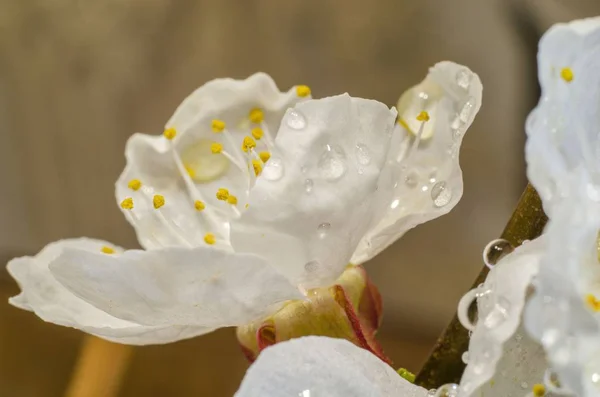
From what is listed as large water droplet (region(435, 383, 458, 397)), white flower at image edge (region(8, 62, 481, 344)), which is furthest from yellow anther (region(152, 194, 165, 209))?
large water droplet (region(435, 383, 458, 397))

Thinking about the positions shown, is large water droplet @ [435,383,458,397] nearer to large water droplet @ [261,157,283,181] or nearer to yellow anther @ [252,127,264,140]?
large water droplet @ [261,157,283,181]

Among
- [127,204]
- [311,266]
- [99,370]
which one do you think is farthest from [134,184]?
[99,370]

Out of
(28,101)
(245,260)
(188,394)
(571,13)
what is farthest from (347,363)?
(28,101)

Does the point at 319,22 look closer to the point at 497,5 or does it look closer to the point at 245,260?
the point at 497,5

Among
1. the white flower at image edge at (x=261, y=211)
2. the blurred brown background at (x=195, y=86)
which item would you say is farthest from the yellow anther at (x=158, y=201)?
the blurred brown background at (x=195, y=86)

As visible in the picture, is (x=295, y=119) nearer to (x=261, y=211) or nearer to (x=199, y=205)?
(x=261, y=211)
